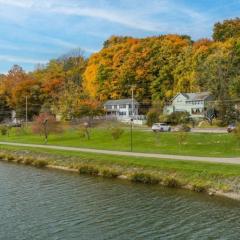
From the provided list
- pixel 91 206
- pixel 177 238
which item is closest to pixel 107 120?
pixel 91 206

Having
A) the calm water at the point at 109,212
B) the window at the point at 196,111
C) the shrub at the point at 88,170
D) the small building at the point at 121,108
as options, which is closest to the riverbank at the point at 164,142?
the shrub at the point at 88,170

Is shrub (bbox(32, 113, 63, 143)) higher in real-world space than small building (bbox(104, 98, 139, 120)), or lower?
lower

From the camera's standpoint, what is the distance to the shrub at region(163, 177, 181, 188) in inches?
1371

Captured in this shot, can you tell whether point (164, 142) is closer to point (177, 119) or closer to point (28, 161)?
point (28, 161)

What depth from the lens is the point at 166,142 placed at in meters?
62.0

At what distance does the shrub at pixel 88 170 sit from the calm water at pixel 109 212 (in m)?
4.52

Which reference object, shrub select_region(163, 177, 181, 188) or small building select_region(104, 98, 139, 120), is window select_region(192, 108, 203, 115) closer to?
small building select_region(104, 98, 139, 120)

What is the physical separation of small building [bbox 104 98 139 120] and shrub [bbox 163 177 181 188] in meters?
86.9

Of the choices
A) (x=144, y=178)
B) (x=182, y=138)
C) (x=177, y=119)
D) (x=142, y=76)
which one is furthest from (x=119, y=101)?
(x=144, y=178)

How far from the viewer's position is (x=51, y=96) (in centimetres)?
12988

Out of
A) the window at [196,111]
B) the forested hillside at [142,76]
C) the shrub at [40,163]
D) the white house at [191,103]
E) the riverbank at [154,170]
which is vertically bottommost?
the shrub at [40,163]

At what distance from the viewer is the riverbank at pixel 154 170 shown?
32781 mm

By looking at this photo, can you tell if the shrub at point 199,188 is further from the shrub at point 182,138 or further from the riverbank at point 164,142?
the shrub at point 182,138

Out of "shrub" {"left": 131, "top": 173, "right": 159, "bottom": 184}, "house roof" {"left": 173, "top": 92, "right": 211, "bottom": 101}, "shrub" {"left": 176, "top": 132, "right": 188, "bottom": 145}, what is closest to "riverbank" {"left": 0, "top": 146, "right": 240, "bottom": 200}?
"shrub" {"left": 131, "top": 173, "right": 159, "bottom": 184}
